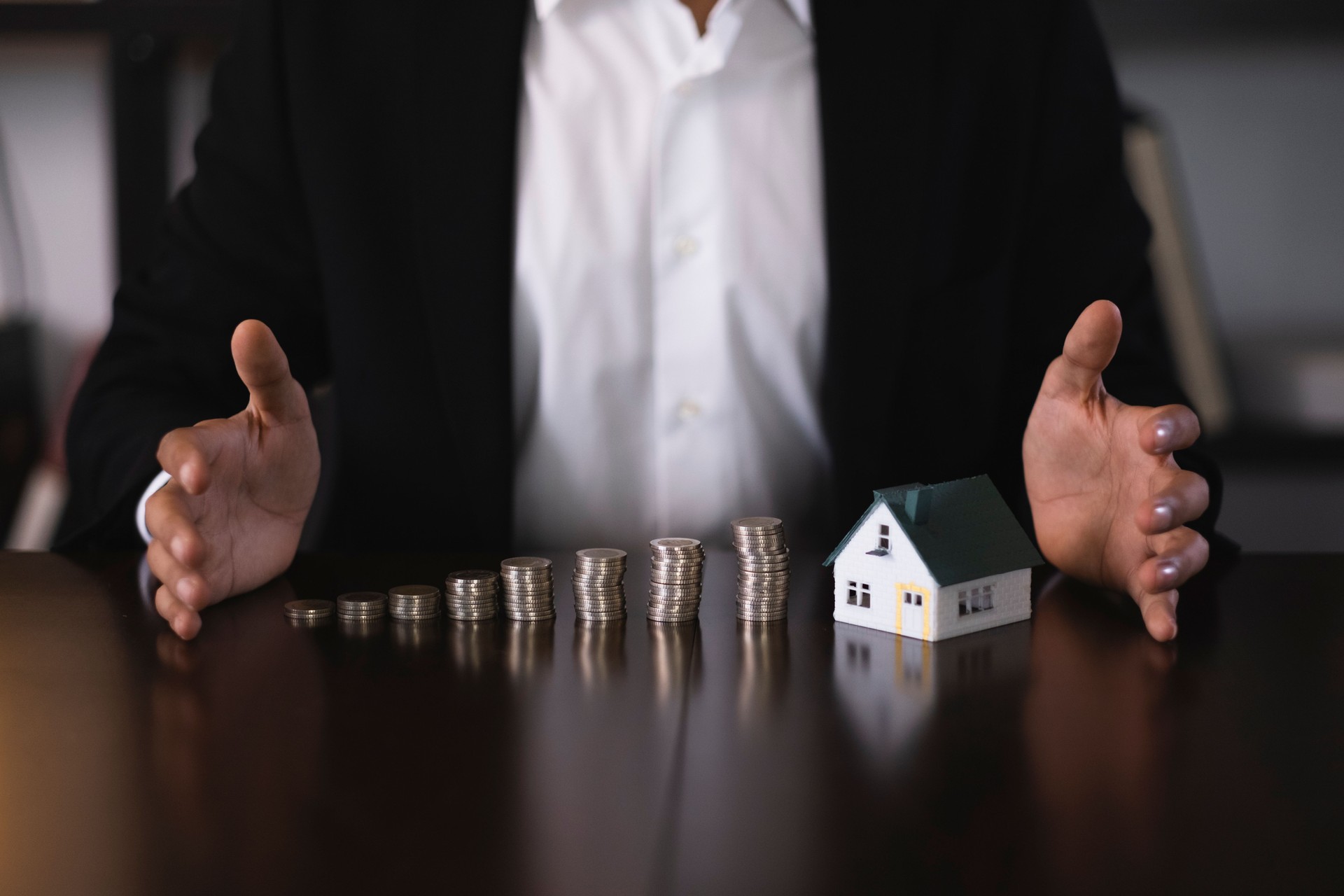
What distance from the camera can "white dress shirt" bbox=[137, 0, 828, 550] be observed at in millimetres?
1400

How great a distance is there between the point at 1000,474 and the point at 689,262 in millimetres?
486

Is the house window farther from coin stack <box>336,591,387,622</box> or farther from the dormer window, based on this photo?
coin stack <box>336,591,387,622</box>

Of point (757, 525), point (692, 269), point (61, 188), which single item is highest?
point (61, 188)

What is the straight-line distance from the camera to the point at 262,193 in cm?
146

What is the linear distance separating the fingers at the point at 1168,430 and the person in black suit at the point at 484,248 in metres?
0.40

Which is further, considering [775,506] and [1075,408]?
[775,506]

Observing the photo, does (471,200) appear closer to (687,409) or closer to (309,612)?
(687,409)

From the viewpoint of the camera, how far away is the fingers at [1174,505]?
86 centimetres

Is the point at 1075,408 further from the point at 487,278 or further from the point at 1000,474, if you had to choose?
the point at 487,278

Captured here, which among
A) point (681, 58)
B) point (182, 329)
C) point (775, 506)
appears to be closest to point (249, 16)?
point (182, 329)

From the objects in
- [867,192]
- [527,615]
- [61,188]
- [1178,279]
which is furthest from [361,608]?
[61,188]

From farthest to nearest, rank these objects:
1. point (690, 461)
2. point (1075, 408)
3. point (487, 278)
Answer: point (690, 461), point (487, 278), point (1075, 408)

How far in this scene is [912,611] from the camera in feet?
2.83

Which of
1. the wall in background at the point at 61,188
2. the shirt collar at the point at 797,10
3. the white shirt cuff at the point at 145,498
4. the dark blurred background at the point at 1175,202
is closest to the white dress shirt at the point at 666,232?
the shirt collar at the point at 797,10
